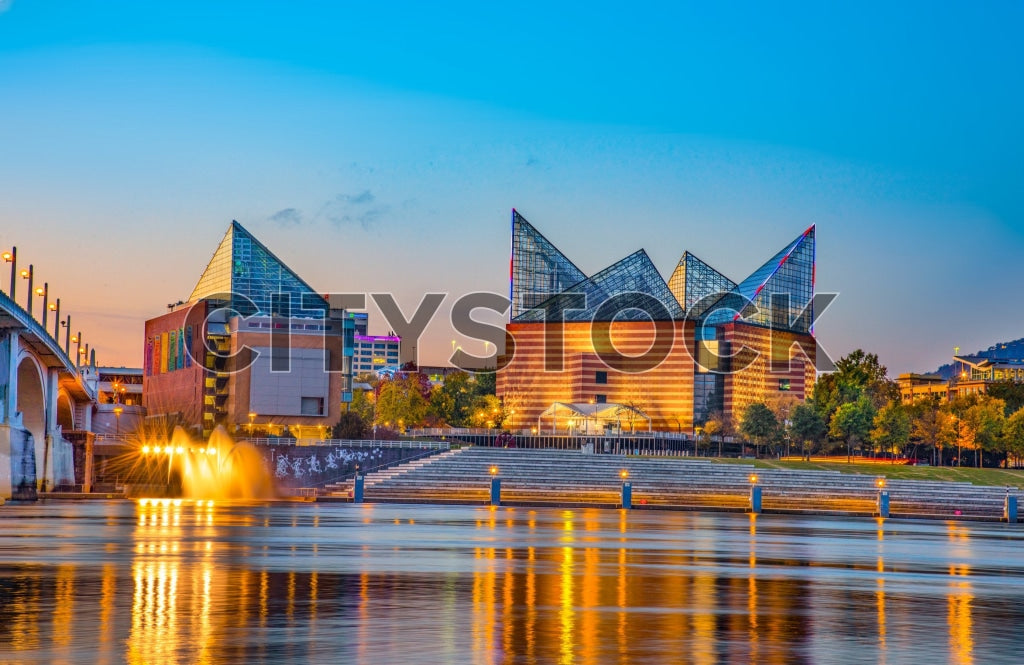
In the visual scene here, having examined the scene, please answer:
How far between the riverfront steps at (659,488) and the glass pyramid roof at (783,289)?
86550 mm

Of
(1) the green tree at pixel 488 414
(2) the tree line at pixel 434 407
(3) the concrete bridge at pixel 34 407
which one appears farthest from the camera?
(1) the green tree at pixel 488 414

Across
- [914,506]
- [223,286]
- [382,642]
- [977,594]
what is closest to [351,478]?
[914,506]

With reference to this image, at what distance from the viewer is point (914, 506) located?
2499 inches

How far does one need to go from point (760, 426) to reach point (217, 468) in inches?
2331

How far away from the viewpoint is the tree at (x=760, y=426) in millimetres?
128250

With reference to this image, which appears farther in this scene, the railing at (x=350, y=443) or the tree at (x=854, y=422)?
the tree at (x=854, y=422)

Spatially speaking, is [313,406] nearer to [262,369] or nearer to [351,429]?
[262,369]

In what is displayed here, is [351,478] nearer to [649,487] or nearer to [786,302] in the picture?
[649,487]

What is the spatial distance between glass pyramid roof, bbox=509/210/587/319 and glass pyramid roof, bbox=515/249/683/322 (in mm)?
1973

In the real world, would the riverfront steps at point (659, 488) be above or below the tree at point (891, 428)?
below

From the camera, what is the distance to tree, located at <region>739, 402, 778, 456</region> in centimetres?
12825

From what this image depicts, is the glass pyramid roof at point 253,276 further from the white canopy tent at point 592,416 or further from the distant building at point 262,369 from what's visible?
the white canopy tent at point 592,416

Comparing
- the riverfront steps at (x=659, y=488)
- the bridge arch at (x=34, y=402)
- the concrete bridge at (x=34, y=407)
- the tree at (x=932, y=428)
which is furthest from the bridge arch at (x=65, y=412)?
the tree at (x=932, y=428)

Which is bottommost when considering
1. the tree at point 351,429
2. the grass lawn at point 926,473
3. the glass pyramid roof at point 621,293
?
the grass lawn at point 926,473
